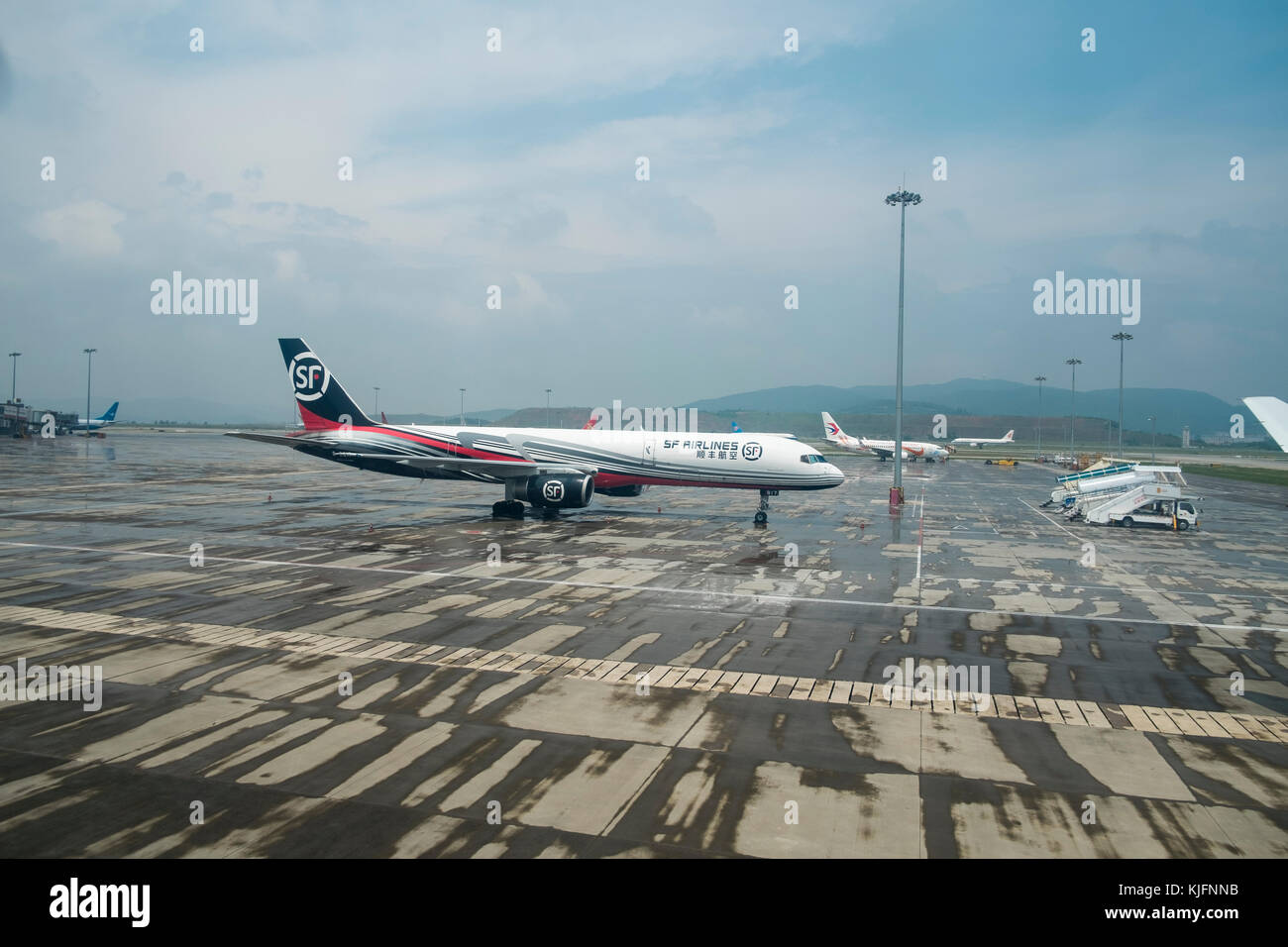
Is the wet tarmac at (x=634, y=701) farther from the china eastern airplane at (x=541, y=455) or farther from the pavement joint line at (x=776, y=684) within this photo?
the china eastern airplane at (x=541, y=455)

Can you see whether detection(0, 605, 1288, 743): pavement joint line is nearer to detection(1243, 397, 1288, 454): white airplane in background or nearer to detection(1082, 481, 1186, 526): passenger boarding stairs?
detection(1243, 397, 1288, 454): white airplane in background

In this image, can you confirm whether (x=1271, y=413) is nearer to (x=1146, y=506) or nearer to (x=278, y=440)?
(x=1146, y=506)

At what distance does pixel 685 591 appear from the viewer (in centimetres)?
2428

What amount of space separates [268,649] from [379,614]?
3.74 m

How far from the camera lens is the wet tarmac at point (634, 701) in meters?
9.82

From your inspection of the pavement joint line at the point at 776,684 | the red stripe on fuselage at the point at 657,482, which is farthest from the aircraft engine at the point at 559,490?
the pavement joint line at the point at 776,684

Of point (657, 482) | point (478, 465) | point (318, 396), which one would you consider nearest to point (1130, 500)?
point (657, 482)

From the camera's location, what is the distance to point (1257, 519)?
4772 cm

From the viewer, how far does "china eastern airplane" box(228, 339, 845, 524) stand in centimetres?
3903

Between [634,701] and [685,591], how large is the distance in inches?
395

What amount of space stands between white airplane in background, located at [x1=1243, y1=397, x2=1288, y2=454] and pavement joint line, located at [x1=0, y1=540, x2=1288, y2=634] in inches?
218

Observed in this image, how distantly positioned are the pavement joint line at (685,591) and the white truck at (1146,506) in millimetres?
21542
